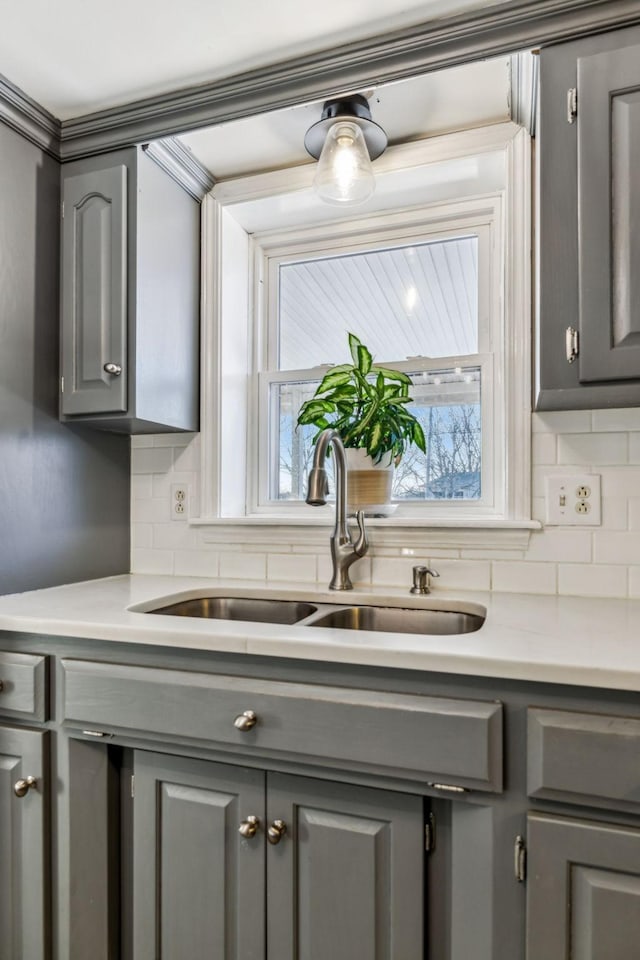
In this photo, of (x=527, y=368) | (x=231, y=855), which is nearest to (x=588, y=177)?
(x=527, y=368)

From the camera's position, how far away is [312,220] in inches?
83.1

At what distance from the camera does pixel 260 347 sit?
222 centimetres

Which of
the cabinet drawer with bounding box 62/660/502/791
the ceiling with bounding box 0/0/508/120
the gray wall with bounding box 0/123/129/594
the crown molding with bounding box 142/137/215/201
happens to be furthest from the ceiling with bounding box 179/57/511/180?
the cabinet drawer with bounding box 62/660/502/791

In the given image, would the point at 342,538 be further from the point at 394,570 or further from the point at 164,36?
the point at 164,36

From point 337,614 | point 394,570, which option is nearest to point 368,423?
point 394,570

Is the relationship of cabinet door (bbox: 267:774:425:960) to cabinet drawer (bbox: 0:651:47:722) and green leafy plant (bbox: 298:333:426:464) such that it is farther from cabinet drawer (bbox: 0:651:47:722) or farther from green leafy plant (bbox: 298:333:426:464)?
green leafy plant (bbox: 298:333:426:464)

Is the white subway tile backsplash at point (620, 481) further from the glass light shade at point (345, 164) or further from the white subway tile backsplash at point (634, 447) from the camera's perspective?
the glass light shade at point (345, 164)

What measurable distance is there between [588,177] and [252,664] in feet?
4.05

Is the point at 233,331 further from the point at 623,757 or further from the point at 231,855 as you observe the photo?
the point at 623,757

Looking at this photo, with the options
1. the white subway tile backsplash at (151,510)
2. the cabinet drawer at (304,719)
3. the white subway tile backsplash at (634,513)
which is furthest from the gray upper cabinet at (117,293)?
the white subway tile backsplash at (634,513)

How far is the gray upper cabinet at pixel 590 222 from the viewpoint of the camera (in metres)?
1.29

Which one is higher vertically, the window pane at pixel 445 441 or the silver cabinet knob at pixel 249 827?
the window pane at pixel 445 441

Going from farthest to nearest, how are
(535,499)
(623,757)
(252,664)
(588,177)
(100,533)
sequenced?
1. (100,533)
2. (535,499)
3. (588,177)
4. (252,664)
5. (623,757)

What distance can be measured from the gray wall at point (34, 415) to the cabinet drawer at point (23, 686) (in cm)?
31
